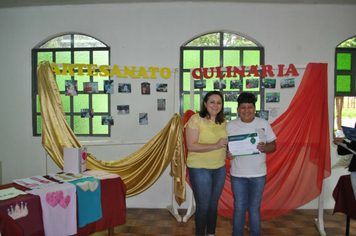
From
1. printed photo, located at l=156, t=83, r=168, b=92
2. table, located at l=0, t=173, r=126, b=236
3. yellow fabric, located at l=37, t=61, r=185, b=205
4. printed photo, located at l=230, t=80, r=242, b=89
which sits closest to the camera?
table, located at l=0, t=173, r=126, b=236

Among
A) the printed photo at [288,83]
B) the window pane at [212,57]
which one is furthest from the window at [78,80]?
the printed photo at [288,83]

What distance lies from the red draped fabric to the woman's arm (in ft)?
2.93

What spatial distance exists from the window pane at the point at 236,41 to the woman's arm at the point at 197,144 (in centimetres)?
188

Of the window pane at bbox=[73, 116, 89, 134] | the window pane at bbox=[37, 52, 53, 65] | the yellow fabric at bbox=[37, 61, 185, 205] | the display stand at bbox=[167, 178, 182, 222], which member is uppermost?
the window pane at bbox=[37, 52, 53, 65]

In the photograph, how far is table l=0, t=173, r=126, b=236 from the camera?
1.39 m

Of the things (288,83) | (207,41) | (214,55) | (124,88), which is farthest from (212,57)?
(124,88)

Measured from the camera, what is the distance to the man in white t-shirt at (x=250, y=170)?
1.78 m

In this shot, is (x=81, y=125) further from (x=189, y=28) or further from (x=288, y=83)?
(x=288, y=83)

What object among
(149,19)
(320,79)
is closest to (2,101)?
(149,19)

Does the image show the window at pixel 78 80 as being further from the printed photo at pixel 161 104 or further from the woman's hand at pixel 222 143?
the woman's hand at pixel 222 143

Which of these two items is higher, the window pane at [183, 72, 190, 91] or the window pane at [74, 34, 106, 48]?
the window pane at [74, 34, 106, 48]

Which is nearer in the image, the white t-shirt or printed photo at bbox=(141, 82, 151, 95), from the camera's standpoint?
the white t-shirt

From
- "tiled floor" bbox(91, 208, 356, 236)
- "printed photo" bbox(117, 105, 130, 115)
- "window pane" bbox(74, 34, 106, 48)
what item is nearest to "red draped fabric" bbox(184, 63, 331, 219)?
"tiled floor" bbox(91, 208, 356, 236)

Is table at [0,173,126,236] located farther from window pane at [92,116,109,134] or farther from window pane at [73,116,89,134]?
window pane at [73,116,89,134]
